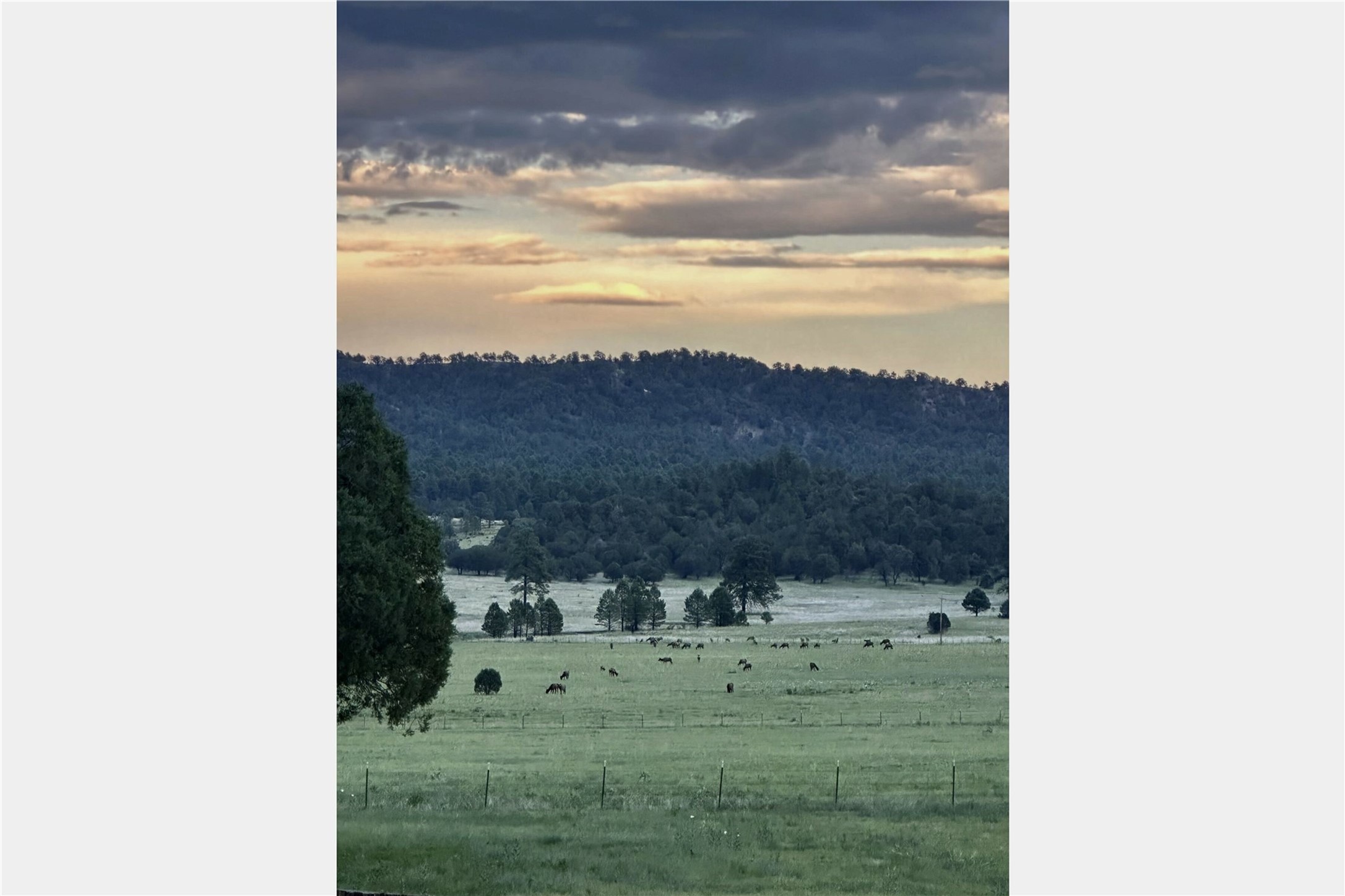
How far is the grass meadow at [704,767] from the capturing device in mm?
9352

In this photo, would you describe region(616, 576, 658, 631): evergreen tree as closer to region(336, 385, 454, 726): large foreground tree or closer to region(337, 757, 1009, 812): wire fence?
region(337, 757, 1009, 812): wire fence

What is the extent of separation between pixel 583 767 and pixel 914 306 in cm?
351

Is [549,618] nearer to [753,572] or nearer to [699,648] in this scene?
[699,648]

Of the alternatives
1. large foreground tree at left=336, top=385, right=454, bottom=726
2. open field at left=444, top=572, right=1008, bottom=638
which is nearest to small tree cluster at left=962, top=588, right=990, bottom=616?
open field at left=444, top=572, right=1008, bottom=638

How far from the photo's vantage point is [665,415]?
10.2m

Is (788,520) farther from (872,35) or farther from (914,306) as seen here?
(872,35)

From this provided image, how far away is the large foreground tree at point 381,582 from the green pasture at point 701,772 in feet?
1.38

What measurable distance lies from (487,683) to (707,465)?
1949 mm

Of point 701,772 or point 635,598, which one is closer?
point 701,772

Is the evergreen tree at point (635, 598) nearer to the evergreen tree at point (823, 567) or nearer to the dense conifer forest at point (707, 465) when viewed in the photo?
the dense conifer forest at point (707, 465)

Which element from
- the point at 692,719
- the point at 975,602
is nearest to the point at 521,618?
the point at 692,719

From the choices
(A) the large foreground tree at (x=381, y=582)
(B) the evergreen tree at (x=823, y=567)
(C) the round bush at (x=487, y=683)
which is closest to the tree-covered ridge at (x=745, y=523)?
(B) the evergreen tree at (x=823, y=567)

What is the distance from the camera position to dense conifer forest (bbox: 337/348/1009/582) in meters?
9.98

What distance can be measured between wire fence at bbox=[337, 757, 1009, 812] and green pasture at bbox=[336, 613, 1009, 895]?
11 mm
